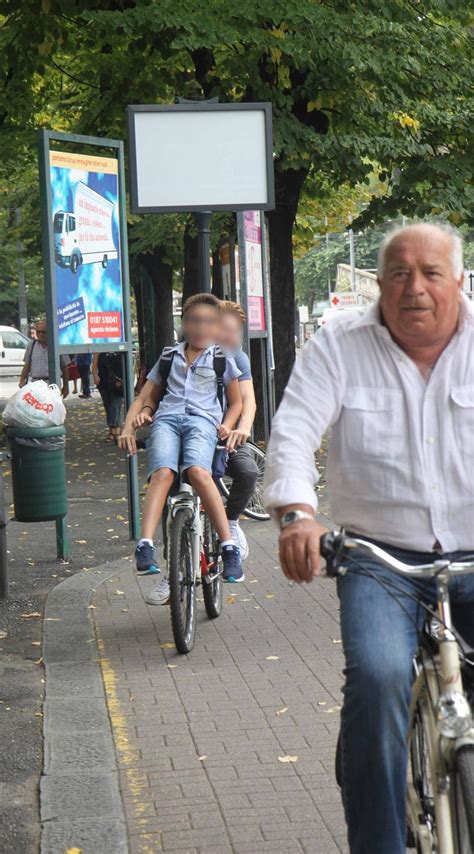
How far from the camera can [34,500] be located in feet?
28.9

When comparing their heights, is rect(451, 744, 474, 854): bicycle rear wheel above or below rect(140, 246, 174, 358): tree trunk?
below

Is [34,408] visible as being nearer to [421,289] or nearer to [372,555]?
[421,289]

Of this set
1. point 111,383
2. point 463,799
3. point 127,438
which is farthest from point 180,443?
point 111,383

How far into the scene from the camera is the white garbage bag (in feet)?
28.4

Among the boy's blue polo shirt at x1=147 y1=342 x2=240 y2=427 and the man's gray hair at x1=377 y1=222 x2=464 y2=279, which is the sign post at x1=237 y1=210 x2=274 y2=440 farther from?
the man's gray hair at x1=377 y1=222 x2=464 y2=279

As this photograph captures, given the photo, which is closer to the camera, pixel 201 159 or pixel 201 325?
pixel 201 325

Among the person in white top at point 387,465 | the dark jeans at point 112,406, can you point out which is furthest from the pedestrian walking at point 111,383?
the person in white top at point 387,465

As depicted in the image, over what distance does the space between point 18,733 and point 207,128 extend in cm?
542

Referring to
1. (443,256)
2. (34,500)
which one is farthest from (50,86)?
(443,256)

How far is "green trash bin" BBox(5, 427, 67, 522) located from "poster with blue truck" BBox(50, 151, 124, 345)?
1.10 meters

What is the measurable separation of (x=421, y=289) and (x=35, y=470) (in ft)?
19.0

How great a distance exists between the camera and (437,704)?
2973 mm

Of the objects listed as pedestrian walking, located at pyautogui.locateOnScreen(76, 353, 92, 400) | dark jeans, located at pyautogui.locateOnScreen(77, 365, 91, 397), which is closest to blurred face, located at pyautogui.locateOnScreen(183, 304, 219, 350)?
pedestrian walking, located at pyautogui.locateOnScreen(76, 353, 92, 400)

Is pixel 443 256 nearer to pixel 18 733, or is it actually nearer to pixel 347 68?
pixel 18 733
